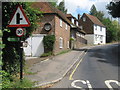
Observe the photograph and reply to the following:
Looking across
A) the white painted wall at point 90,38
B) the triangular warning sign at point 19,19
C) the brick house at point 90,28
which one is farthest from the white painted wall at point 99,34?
the triangular warning sign at point 19,19

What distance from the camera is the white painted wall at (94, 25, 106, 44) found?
2515 inches

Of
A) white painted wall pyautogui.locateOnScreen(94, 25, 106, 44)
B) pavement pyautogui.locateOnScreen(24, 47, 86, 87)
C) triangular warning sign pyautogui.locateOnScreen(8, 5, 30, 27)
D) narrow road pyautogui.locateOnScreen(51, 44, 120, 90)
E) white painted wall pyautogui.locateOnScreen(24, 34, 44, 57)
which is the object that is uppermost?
white painted wall pyautogui.locateOnScreen(94, 25, 106, 44)

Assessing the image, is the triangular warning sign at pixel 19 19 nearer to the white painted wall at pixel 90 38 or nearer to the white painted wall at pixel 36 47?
the white painted wall at pixel 36 47

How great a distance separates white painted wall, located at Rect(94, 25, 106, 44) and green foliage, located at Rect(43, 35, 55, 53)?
40413 millimetres

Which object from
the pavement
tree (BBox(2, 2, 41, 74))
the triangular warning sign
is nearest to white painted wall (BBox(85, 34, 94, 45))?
the pavement

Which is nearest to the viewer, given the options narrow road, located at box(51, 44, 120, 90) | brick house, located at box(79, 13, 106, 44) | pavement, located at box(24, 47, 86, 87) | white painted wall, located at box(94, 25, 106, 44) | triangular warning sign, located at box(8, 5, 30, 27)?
triangular warning sign, located at box(8, 5, 30, 27)

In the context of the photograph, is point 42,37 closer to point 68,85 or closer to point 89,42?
point 68,85

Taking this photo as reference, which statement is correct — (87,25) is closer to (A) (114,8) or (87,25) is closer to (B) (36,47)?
(A) (114,8)

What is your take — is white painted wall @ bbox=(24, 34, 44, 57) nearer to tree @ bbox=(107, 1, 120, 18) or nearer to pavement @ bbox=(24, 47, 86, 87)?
pavement @ bbox=(24, 47, 86, 87)

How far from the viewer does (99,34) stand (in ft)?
220

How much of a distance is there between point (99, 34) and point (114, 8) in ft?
139

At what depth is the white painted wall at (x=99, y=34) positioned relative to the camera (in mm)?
63884

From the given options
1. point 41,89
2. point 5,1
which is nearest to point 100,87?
point 41,89

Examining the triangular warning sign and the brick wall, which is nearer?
the triangular warning sign
